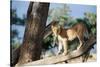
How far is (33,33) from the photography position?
197 centimetres

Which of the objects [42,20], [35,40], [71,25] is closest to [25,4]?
[42,20]

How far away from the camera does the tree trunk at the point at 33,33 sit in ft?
6.36

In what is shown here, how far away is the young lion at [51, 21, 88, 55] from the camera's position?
6.72 ft

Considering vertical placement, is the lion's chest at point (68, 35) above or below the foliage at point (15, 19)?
below

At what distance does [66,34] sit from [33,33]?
0.37 metres

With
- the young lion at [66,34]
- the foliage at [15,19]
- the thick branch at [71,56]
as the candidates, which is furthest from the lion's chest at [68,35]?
the foliage at [15,19]

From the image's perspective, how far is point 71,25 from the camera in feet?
6.91

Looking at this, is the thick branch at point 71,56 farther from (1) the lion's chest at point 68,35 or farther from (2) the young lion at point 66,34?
(1) the lion's chest at point 68,35

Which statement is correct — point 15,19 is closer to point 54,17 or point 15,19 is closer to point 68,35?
point 54,17

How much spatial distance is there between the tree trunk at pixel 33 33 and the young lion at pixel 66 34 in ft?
0.47

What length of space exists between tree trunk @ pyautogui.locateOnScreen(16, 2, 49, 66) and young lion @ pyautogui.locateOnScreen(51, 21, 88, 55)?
0.47 feet

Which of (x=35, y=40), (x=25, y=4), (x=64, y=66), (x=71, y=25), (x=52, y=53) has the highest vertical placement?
(x=25, y=4)
